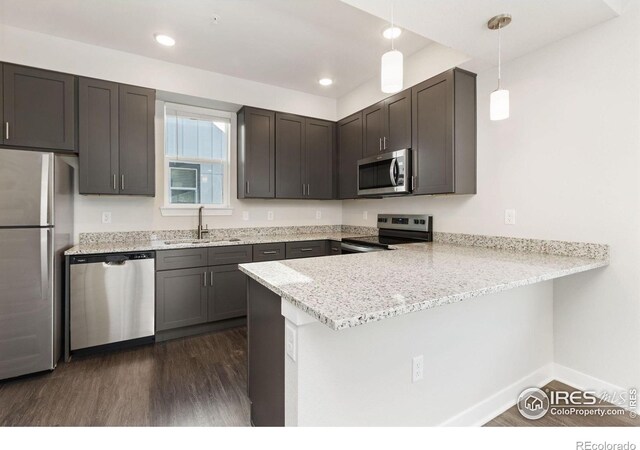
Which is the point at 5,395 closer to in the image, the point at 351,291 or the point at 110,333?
the point at 110,333

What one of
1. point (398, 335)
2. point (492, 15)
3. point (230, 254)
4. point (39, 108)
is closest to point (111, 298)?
point (230, 254)

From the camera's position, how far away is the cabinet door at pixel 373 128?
330cm

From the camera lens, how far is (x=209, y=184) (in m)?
3.73

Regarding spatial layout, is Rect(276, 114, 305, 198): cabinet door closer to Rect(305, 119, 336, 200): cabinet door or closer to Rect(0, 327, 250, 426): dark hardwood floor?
Rect(305, 119, 336, 200): cabinet door

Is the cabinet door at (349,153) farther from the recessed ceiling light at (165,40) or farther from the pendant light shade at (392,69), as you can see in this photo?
the pendant light shade at (392,69)

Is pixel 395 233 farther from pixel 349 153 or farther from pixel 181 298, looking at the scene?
pixel 181 298

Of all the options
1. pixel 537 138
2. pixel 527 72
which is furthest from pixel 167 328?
pixel 527 72

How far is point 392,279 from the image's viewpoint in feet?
4.65

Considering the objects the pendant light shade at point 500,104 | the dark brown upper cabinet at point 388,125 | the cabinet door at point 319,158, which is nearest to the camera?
the pendant light shade at point 500,104

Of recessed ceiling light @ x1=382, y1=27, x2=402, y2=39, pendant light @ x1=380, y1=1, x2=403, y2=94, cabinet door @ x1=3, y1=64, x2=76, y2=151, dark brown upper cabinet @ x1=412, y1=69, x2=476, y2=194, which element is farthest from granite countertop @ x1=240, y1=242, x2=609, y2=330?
cabinet door @ x1=3, y1=64, x2=76, y2=151

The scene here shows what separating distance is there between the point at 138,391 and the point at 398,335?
182 cm

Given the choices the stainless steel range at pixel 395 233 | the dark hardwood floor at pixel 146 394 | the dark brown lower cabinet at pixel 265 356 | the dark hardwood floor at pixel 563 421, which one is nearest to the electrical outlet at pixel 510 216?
the stainless steel range at pixel 395 233

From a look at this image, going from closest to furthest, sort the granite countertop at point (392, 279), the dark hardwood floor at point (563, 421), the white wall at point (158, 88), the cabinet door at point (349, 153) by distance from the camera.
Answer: the granite countertop at point (392, 279), the dark hardwood floor at point (563, 421), the white wall at point (158, 88), the cabinet door at point (349, 153)

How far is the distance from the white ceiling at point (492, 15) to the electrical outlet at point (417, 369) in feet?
6.27
